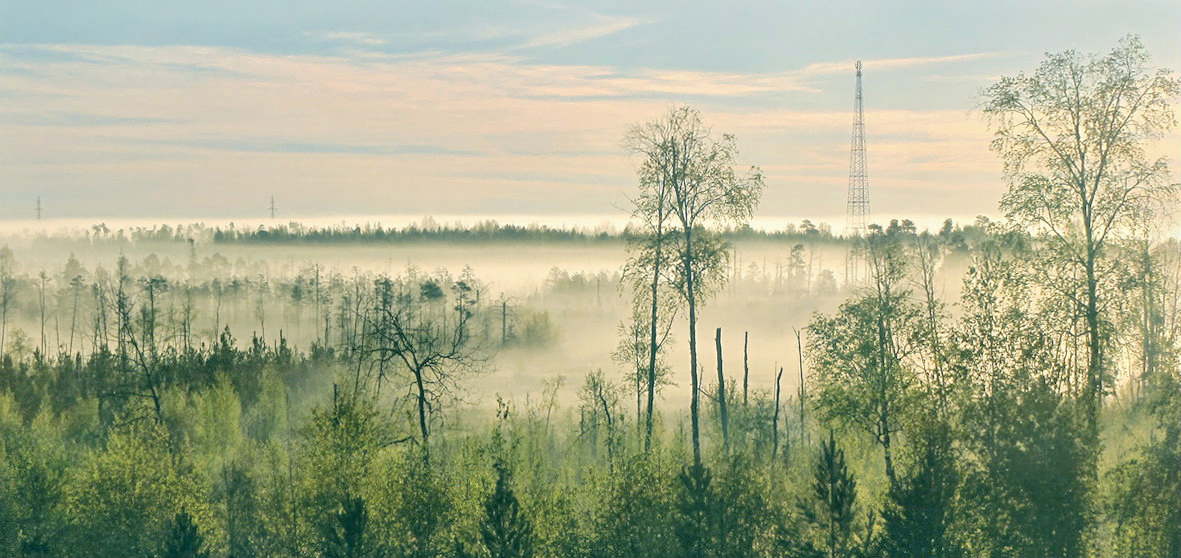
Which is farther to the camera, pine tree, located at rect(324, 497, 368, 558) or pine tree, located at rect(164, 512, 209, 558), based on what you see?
pine tree, located at rect(324, 497, 368, 558)

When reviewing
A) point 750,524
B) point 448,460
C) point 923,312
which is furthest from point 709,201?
point 448,460

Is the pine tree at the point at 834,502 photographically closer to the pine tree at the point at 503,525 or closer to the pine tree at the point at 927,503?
the pine tree at the point at 927,503

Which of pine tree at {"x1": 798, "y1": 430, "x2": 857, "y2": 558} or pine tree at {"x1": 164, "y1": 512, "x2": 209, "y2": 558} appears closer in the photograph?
pine tree at {"x1": 798, "y1": 430, "x2": 857, "y2": 558}

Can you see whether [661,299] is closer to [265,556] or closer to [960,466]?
[960,466]

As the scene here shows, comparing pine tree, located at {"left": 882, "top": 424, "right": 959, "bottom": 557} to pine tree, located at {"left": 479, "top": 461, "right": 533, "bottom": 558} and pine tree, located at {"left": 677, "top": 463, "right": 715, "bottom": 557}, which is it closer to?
pine tree, located at {"left": 677, "top": 463, "right": 715, "bottom": 557}

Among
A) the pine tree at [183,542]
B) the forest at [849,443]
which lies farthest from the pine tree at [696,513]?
the pine tree at [183,542]

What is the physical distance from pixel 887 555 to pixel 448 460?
94.6 feet

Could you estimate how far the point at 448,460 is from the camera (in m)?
63.4

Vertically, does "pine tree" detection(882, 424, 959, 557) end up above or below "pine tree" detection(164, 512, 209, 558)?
above

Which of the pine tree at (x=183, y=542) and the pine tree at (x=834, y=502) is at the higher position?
the pine tree at (x=834, y=502)

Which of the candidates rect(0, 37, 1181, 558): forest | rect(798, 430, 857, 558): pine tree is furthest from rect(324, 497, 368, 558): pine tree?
rect(798, 430, 857, 558): pine tree

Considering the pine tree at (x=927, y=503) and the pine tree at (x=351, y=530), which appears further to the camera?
the pine tree at (x=351, y=530)

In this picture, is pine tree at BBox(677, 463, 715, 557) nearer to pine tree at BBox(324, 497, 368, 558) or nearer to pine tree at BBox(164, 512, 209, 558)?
pine tree at BBox(324, 497, 368, 558)

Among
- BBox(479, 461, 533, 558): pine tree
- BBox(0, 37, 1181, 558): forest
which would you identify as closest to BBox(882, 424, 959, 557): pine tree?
BBox(0, 37, 1181, 558): forest
